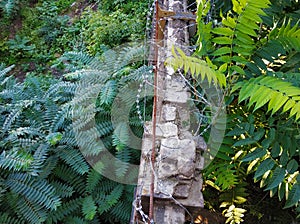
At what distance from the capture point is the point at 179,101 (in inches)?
95.7

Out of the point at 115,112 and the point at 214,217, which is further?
the point at 115,112

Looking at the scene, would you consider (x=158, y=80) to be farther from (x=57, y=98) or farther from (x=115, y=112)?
(x=57, y=98)

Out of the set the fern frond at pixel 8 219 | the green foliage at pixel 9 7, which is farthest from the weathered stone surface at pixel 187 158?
the green foliage at pixel 9 7

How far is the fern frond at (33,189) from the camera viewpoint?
2959 millimetres

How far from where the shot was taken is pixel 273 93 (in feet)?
6.47

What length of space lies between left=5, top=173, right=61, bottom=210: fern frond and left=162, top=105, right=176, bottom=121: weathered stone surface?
50.0 inches

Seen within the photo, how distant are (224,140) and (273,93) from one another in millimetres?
624

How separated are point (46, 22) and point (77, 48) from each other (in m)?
1.05

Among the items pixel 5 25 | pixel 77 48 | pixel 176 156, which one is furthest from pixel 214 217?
pixel 5 25

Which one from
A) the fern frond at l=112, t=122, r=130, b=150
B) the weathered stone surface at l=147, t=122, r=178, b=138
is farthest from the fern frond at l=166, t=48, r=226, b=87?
the fern frond at l=112, t=122, r=130, b=150

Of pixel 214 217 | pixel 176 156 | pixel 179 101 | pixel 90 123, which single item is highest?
pixel 179 101

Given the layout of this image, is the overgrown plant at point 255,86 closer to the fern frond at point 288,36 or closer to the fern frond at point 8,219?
the fern frond at point 288,36

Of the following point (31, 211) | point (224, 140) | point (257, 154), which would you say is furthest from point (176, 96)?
point (31, 211)

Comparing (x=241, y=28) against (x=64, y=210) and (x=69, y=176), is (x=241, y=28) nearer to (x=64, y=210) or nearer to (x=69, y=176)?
(x=69, y=176)
